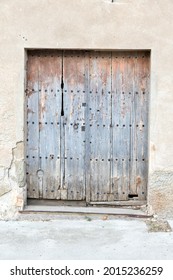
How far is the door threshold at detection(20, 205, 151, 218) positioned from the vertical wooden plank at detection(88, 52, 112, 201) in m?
0.25

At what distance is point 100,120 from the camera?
569cm

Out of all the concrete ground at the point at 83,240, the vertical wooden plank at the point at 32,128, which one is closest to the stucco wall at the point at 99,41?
the vertical wooden plank at the point at 32,128

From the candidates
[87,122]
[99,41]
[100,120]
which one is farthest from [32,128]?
[99,41]

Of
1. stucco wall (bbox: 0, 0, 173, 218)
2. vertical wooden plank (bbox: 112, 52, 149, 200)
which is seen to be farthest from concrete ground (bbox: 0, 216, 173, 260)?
stucco wall (bbox: 0, 0, 173, 218)

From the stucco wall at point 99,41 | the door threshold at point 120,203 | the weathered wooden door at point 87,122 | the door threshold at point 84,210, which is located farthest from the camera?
the door threshold at point 120,203

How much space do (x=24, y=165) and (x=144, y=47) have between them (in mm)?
2032

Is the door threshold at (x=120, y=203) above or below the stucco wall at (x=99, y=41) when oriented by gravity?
below

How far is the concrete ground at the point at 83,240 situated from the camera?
438 cm

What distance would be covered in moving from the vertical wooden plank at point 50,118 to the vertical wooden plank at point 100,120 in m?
0.41

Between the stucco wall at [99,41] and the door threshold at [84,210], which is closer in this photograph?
the stucco wall at [99,41]

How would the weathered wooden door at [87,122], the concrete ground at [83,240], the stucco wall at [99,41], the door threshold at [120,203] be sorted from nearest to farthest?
the concrete ground at [83,240], the stucco wall at [99,41], the weathered wooden door at [87,122], the door threshold at [120,203]

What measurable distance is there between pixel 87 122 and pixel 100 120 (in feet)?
0.54

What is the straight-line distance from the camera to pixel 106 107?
5.68 metres

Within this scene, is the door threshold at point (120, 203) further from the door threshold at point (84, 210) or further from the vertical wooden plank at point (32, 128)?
the vertical wooden plank at point (32, 128)
